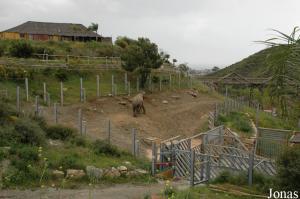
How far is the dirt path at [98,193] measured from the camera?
14289 mm

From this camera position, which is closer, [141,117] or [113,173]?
[113,173]

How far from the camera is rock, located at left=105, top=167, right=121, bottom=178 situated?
55.7ft

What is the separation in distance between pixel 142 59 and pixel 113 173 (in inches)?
816

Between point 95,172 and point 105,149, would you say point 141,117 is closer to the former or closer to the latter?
point 105,149

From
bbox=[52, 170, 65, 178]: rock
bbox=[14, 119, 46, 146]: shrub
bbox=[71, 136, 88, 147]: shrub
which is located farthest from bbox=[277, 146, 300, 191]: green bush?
bbox=[14, 119, 46, 146]: shrub

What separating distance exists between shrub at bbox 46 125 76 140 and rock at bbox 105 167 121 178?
396 cm

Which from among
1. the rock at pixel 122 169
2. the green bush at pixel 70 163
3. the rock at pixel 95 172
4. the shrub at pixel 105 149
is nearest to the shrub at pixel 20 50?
the shrub at pixel 105 149

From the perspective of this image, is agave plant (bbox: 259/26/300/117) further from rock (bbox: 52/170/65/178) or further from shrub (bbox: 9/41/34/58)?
shrub (bbox: 9/41/34/58)

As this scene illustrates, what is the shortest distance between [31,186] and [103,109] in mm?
14124

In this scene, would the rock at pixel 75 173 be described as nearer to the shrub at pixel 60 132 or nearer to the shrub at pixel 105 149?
the shrub at pixel 105 149

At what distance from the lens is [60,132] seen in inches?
806

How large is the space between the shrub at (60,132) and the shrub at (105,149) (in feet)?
5.30

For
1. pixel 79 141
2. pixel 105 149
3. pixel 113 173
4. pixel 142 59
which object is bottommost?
pixel 113 173

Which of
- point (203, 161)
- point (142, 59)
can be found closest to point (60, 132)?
point (203, 161)
